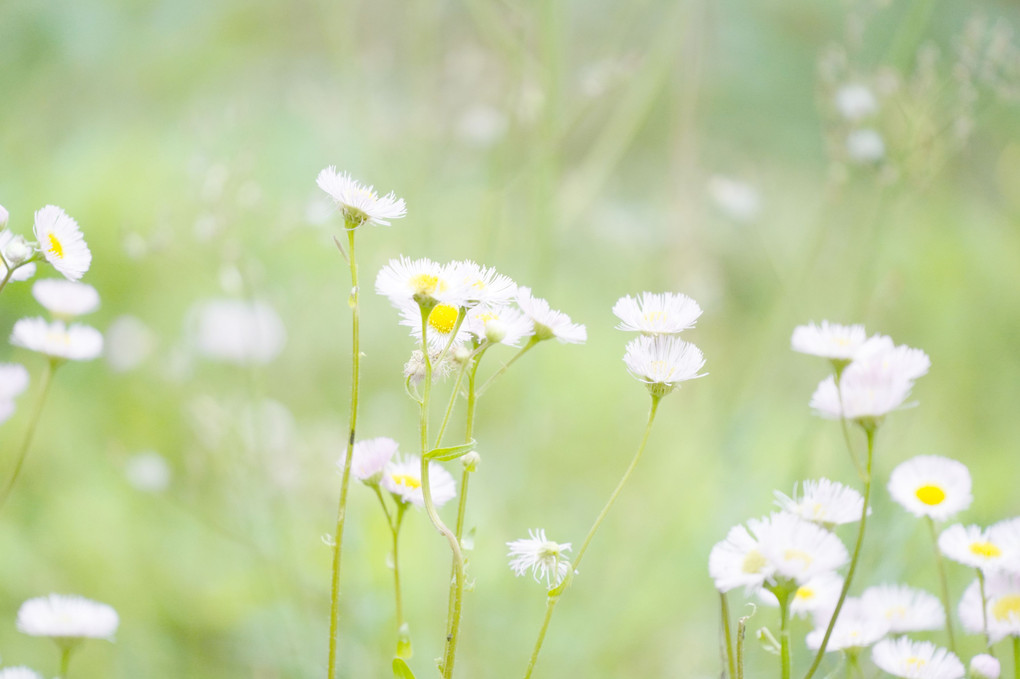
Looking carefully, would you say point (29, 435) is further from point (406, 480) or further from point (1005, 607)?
point (1005, 607)

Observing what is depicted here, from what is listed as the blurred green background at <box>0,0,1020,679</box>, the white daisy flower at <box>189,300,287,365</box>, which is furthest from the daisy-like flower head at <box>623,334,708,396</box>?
the white daisy flower at <box>189,300,287,365</box>

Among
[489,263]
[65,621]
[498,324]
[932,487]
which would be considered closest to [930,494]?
[932,487]

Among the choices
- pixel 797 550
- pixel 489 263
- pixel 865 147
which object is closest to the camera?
pixel 797 550

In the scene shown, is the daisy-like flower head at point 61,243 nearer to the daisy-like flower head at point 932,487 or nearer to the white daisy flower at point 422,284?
the white daisy flower at point 422,284

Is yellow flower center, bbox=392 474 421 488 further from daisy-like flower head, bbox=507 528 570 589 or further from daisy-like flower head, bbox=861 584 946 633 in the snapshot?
daisy-like flower head, bbox=861 584 946 633

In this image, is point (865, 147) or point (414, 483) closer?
point (414, 483)

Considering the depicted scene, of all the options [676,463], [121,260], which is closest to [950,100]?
[676,463]
